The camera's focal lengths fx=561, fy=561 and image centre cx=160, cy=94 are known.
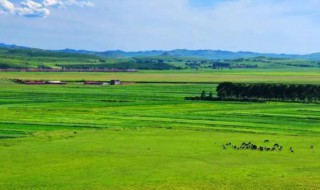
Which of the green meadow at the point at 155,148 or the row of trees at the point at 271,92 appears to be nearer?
the green meadow at the point at 155,148

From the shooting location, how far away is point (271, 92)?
359ft

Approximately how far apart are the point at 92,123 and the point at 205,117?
16432mm

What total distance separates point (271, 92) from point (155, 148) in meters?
64.3

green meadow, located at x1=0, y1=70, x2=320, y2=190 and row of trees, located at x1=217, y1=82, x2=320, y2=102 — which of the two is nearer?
green meadow, located at x1=0, y1=70, x2=320, y2=190

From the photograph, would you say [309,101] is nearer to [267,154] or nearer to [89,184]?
[267,154]

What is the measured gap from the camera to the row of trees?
105 m

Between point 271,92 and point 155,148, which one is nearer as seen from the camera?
point 155,148

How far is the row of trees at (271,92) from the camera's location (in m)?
105

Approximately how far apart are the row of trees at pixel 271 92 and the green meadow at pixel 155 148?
55.0 feet

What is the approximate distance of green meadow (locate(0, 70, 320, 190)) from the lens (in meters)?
36.6

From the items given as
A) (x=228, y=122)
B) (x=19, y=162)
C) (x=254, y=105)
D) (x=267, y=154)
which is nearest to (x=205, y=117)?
(x=228, y=122)

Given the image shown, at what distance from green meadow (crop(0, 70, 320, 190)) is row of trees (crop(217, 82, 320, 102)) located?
55.0 ft

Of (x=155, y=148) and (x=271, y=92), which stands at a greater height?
(x=271, y=92)

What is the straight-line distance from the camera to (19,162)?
4197 cm
